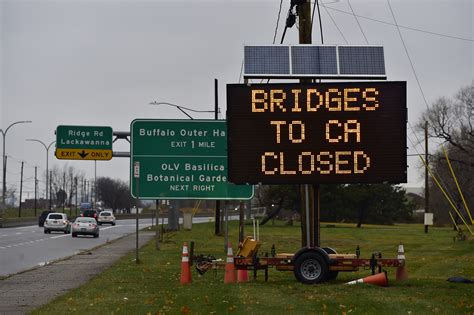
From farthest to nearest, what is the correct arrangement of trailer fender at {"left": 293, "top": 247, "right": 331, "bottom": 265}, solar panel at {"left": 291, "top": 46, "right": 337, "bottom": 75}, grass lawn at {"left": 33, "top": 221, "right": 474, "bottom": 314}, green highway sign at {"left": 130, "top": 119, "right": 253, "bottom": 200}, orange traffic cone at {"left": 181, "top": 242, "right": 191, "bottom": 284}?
1. green highway sign at {"left": 130, "top": 119, "right": 253, "bottom": 200}
2. orange traffic cone at {"left": 181, "top": 242, "right": 191, "bottom": 284}
3. solar panel at {"left": 291, "top": 46, "right": 337, "bottom": 75}
4. trailer fender at {"left": 293, "top": 247, "right": 331, "bottom": 265}
5. grass lawn at {"left": 33, "top": 221, "right": 474, "bottom": 314}

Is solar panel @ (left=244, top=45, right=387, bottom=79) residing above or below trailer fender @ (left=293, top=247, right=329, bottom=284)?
above

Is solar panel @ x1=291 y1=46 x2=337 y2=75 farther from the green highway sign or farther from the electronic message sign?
the green highway sign

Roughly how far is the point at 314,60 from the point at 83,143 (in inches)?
911

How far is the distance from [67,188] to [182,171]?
132197 mm

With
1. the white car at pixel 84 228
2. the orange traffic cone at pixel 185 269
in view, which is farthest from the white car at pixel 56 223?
the orange traffic cone at pixel 185 269

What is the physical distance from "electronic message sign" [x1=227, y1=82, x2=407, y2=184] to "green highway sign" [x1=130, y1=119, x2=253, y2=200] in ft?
40.1

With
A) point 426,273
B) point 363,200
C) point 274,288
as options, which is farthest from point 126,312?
point 363,200

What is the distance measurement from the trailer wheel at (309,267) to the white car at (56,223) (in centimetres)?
4298

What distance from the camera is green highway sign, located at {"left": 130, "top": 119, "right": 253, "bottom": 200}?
89.9 ft

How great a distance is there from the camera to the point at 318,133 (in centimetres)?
1499

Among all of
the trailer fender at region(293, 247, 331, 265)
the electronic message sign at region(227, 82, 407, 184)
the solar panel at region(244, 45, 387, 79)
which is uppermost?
the solar panel at region(244, 45, 387, 79)

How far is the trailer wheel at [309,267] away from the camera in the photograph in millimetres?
15336

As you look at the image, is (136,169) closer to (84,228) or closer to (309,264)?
(309,264)

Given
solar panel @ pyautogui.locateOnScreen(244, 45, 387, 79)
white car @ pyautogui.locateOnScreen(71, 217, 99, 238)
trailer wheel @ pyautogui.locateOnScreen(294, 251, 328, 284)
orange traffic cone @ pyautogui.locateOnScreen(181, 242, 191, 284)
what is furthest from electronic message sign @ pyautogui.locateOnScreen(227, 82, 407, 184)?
white car @ pyautogui.locateOnScreen(71, 217, 99, 238)
